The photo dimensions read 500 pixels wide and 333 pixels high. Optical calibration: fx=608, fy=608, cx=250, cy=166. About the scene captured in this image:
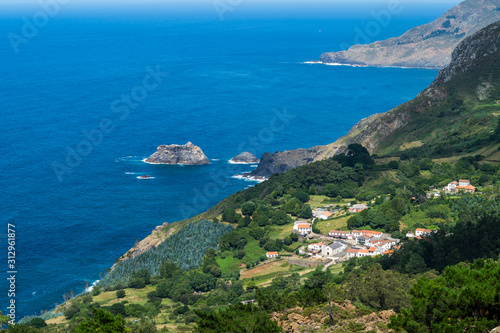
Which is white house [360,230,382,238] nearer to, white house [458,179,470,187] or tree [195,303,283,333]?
white house [458,179,470,187]

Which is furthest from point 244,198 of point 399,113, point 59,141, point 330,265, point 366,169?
point 59,141

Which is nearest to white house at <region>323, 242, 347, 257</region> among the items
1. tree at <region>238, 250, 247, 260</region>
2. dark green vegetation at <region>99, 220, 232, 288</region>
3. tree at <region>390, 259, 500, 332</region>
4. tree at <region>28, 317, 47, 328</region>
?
tree at <region>238, 250, 247, 260</region>

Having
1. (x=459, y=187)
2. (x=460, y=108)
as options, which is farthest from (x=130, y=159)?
(x=459, y=187)

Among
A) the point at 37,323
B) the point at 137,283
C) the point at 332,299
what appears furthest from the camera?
the point at 137,283

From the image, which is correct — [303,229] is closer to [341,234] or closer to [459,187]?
[341,234]

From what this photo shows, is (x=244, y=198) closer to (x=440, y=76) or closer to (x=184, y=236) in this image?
(x=184, y=236)

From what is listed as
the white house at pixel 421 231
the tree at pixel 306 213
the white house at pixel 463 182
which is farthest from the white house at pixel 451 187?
the tree at pixel 306 213
